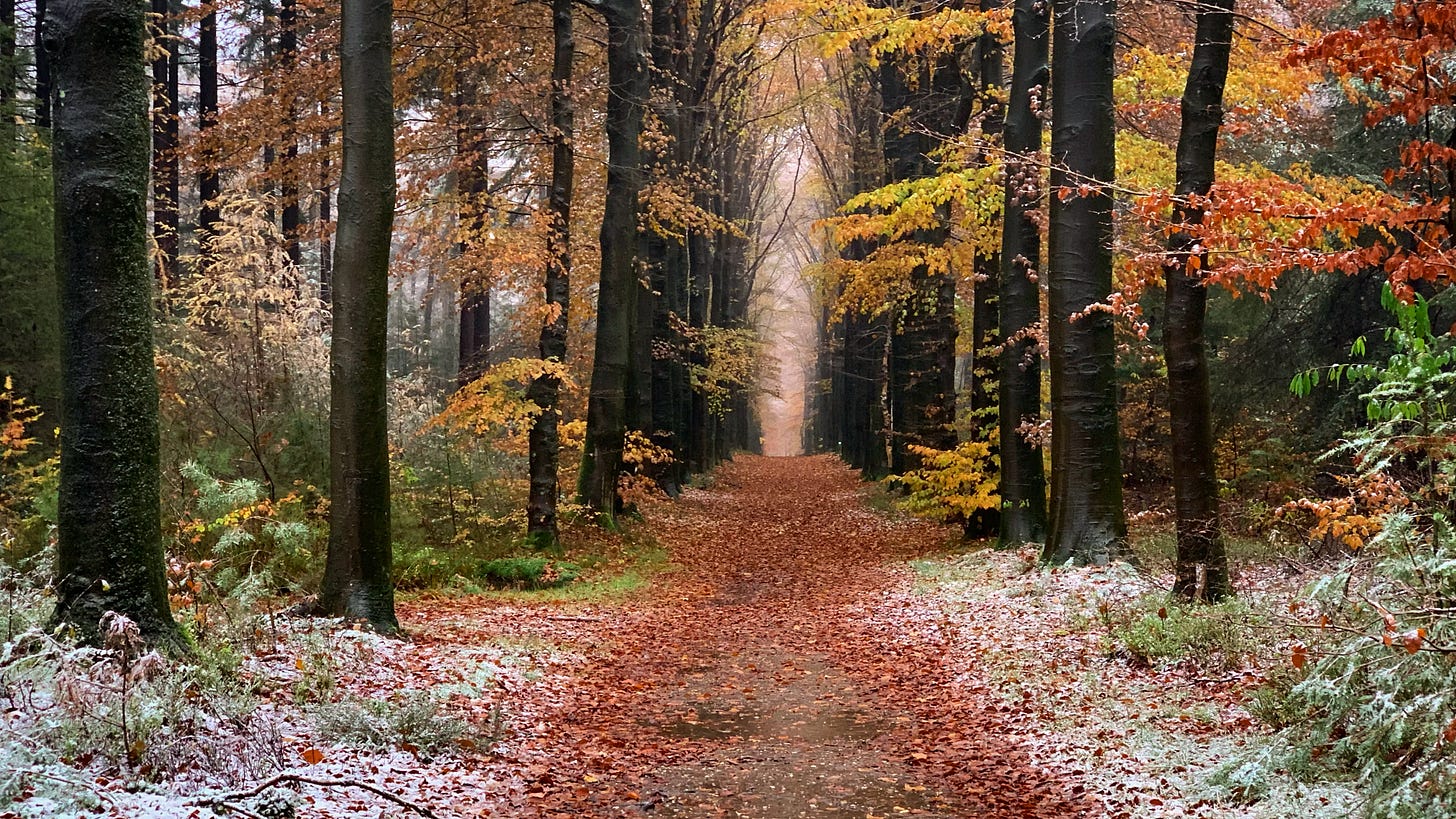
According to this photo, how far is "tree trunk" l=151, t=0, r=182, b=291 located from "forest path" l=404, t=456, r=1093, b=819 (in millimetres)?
8773

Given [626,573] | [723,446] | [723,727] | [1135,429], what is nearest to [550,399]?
[626,573]

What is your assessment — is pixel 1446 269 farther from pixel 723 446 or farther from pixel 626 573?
pixel 723 446

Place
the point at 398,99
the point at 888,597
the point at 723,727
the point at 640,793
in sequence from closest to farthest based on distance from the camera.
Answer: the point at 640,793 → the point at 723,727 → the point at 888,597 → the point at 398,99

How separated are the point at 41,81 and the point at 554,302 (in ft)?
39.2

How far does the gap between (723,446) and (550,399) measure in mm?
27009

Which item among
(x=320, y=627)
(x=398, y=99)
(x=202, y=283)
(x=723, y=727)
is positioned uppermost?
(x=398, y=99)

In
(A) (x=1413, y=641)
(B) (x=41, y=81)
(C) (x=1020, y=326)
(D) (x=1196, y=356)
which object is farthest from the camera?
(B) (x=41, y=81)

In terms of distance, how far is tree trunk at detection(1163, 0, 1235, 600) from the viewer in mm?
7609

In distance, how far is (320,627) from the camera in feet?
24.0

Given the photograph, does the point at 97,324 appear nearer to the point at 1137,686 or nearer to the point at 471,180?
the point at 1137,686

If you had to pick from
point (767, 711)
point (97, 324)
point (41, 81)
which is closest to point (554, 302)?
point (767, 711)

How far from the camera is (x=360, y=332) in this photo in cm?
780

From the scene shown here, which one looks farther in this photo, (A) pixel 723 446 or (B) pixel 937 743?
(A) pixel 723 446

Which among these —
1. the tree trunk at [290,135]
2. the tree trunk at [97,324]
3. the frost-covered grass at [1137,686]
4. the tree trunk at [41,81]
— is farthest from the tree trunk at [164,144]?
the frost-covered grass at [1137,686]
